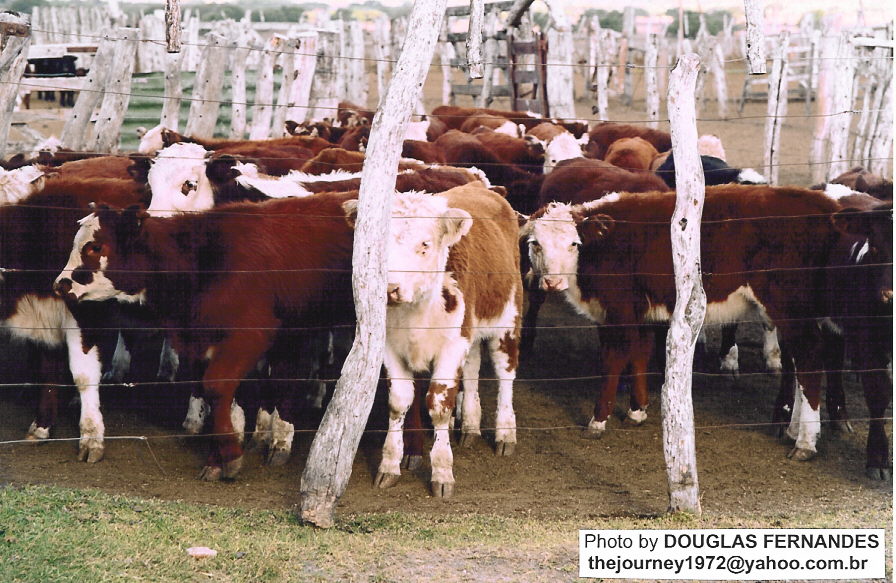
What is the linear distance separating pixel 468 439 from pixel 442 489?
42.0 inches

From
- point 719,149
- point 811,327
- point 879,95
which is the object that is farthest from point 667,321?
point 879,95

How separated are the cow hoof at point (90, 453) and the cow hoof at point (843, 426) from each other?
5.29m

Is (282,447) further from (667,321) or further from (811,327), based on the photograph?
(811,327)

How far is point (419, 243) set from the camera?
6.32m

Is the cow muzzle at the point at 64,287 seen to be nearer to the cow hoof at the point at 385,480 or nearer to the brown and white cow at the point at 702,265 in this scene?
the cow hoof at the point at 385,480

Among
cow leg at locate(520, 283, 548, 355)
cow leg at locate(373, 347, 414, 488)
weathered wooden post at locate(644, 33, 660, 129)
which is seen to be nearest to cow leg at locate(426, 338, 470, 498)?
cow leg at locate(373, 347, 414, 488)

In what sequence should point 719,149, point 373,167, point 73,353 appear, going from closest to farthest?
point 373,167, point 73,353, point 719,149

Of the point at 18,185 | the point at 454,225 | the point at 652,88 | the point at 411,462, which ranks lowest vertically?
the point at 411,462

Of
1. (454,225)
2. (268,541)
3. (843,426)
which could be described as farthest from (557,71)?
(268,541)

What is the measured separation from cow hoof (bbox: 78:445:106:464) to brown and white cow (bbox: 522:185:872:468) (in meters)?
3.30

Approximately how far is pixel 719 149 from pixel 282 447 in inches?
295

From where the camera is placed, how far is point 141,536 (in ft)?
16.7

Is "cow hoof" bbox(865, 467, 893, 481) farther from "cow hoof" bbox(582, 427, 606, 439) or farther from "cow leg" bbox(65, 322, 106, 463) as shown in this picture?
"cow leg" bbox(65, 322, 106, 463)

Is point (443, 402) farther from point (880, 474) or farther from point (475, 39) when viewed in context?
point (880, 474)
